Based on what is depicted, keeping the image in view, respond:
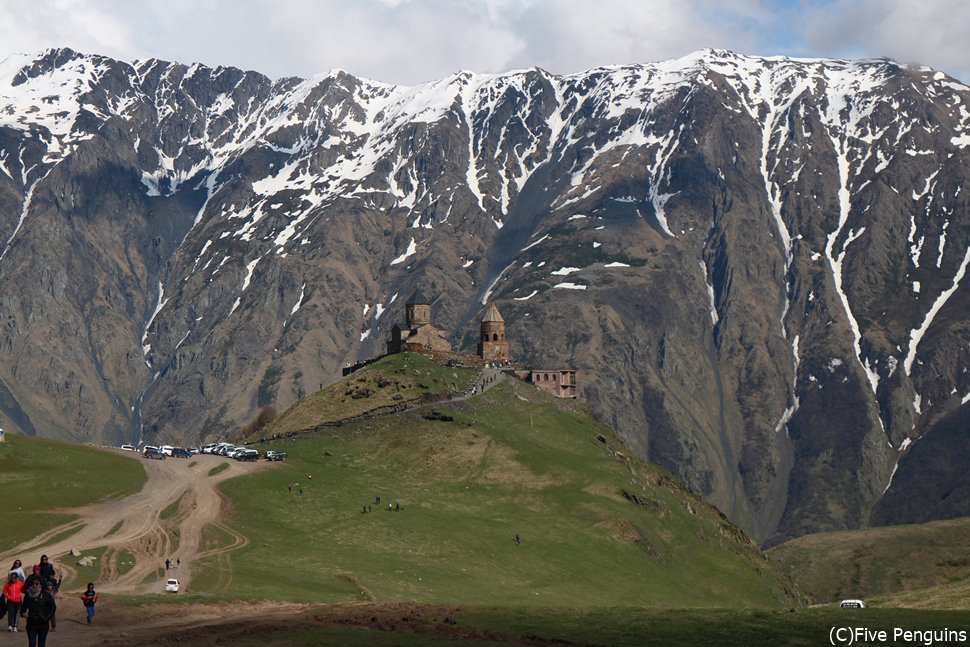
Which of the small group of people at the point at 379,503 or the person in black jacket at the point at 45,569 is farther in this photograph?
the small group of people at the point at 379,503

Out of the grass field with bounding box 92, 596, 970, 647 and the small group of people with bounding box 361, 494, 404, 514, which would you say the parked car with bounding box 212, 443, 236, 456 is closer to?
the small group of people with bounding box 361, 494, 404, 514

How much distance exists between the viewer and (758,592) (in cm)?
15412

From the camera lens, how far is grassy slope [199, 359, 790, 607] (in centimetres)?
10681

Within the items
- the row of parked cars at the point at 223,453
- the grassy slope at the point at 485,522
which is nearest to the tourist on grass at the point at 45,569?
the grassy slope at the point at 485,522

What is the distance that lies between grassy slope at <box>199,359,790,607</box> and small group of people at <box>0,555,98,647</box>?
21.9 m

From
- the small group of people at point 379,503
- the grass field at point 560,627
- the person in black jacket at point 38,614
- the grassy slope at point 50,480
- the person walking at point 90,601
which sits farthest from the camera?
the small group of people at point 379,503

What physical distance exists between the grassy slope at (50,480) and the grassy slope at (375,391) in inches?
1621

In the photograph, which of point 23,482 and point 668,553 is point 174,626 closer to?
point 23,482

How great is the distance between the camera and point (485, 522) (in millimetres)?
136375

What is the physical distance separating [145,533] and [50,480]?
21747 millimetres

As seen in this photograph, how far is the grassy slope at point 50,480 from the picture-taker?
105 m

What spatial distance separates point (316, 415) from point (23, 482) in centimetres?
6730

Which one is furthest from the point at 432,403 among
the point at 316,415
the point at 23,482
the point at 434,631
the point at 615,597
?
the point at 434,631

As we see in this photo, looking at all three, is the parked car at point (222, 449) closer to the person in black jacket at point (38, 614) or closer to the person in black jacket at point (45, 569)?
the person in black jacket at point (45, 569)
